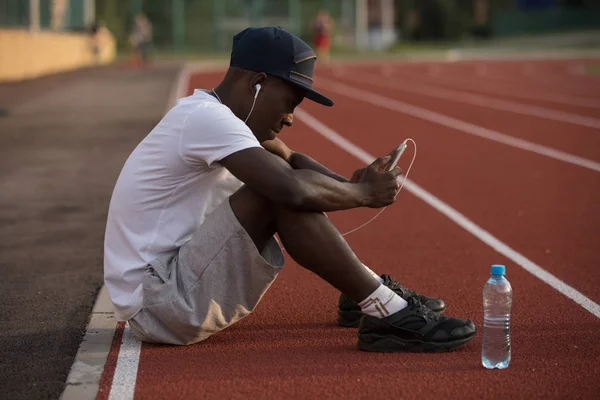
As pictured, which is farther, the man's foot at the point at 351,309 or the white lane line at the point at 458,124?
the white lane line at the point at 458,124

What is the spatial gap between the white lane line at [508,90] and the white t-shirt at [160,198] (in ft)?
51.7

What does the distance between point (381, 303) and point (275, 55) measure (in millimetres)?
1212

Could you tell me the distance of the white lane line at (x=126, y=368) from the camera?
14.6 ft

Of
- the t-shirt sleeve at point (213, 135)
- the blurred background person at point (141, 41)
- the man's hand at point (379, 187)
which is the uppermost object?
the blurred background person at point (141, 41)

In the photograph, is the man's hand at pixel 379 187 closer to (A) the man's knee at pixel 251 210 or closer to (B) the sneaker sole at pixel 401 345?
(A) the man's knee at pixel 251 210

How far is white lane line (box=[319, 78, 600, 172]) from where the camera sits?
12616mm

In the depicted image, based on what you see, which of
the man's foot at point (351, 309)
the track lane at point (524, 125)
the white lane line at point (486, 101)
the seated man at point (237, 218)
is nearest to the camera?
the seated man at point (237, 218)

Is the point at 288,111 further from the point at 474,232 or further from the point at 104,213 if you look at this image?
the point at 104,213

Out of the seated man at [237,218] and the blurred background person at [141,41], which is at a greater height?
the blurred background person at [141,41]

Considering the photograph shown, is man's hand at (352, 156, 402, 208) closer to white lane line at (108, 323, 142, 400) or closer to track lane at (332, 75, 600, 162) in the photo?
white lane line at (108, 323, 142, 400)

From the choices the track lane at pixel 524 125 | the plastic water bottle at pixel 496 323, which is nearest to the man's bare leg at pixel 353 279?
the plastic water bottle at pixel 496 323

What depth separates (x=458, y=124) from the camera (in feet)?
56.0

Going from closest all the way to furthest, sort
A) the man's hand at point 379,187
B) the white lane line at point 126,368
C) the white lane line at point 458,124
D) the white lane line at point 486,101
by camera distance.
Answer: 1. the white lane line at point 126,368
2. the man's hand at point 379,187
3. the white lane line at point 458,124
4. the white lane line at point 486,101

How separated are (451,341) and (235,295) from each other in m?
1.01
